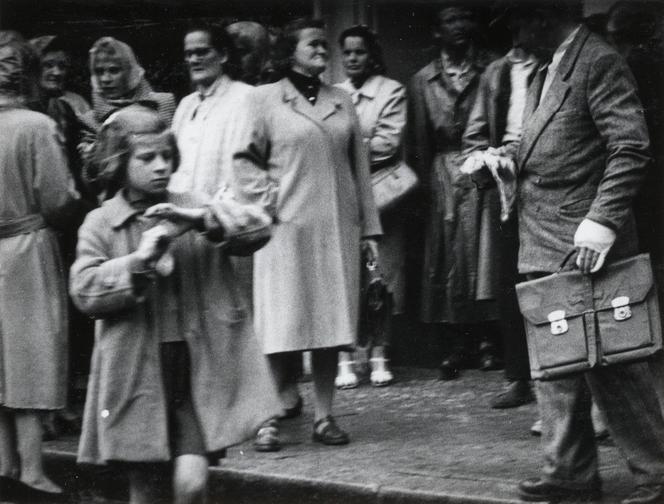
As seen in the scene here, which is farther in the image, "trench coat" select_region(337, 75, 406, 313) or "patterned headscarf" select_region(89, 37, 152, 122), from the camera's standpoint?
"trench coat" select_region(337, 75, 406, 313)

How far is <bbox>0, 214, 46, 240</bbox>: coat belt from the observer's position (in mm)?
6707

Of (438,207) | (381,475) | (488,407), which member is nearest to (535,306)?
(381,475)

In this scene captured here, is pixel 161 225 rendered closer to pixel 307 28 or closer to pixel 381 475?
pixel 381 475

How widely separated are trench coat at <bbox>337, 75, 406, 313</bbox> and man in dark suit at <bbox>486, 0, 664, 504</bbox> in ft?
8.39

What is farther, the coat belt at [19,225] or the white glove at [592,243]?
the coat belt at [19,225]

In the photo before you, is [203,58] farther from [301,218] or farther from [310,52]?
[301,218]

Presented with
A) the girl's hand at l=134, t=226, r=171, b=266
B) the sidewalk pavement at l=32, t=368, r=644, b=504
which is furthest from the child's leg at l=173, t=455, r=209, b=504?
the sidewalk pavement at l=32, t=368, r=644, b=504

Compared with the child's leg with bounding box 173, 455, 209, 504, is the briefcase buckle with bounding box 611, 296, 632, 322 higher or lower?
higher

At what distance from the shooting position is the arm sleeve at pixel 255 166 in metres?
6.98

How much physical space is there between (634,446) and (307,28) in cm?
283

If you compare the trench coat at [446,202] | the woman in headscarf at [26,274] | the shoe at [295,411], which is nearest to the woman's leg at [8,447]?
the woman in headscarf at [26,274]

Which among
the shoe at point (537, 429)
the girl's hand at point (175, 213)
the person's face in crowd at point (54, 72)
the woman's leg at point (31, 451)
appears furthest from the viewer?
the person's face in crowd at point (54, 72)

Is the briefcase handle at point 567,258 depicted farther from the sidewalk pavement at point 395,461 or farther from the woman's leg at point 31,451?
the woman's leg at point 31,451

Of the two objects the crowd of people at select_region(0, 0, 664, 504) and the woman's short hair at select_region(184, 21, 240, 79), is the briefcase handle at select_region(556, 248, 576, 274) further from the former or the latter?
the woman's short hair at select_region(184, 21, 240, 79)
